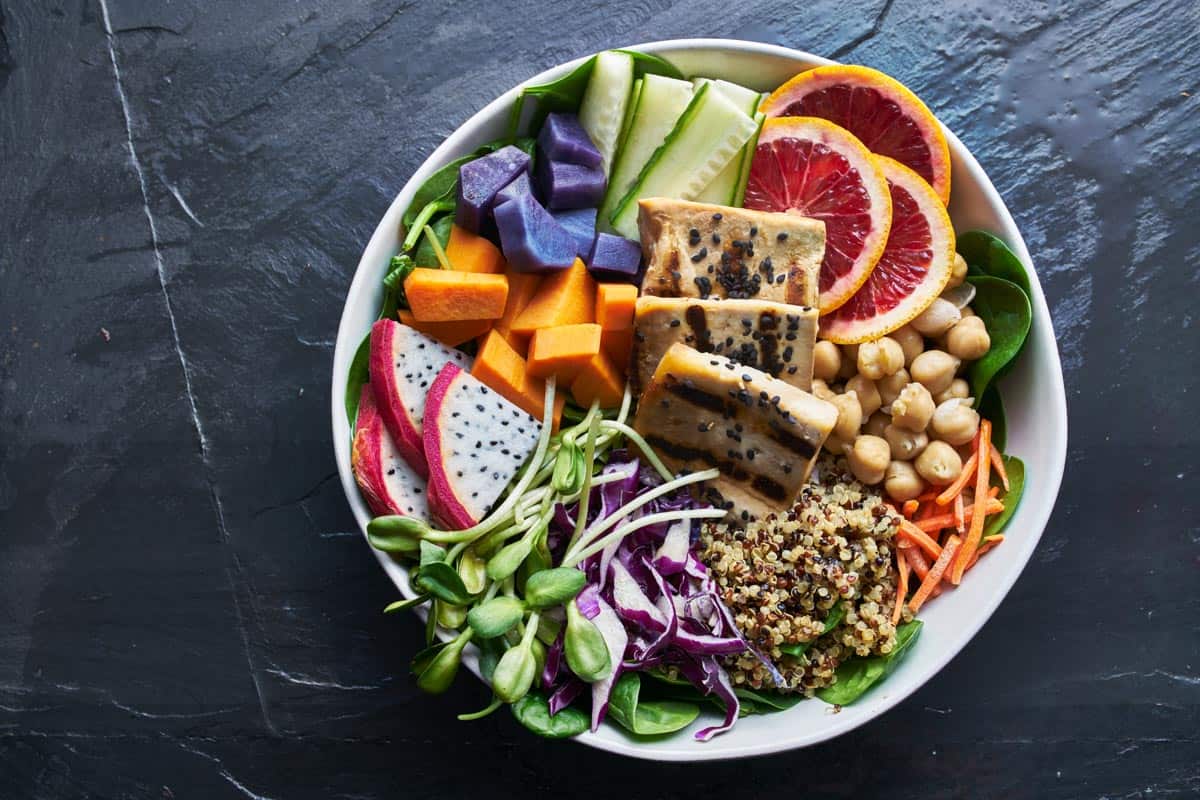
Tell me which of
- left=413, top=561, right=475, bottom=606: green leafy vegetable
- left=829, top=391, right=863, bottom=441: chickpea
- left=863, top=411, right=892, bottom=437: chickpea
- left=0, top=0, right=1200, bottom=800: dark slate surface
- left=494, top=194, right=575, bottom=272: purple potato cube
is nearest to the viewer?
left=413, top=561, right=475, bottom=606: green leafy vegetable

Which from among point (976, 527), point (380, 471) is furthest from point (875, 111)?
point (380, 471)

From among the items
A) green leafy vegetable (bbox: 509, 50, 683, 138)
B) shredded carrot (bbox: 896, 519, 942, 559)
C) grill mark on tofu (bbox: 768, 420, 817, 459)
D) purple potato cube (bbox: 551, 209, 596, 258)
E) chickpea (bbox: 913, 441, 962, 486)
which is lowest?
shredded carrot (bbox: 896, 519, 942, 559)

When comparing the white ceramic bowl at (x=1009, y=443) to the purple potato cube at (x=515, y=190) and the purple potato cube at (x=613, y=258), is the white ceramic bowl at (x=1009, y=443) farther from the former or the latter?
the purple potato cube at (x=613, y=258)

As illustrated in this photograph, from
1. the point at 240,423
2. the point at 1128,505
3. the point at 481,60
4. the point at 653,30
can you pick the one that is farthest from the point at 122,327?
the point at 1128,505

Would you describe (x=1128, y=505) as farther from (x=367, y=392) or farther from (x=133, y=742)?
(x=133, y=742)

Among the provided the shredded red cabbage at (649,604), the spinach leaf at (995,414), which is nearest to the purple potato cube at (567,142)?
the shredded red cabbage at (649,604)

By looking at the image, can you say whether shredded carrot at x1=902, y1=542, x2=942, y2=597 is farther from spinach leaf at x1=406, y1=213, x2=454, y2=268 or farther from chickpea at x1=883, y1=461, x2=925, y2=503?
spinach leaf at x1=406, y1=213, x2=454, y2=268

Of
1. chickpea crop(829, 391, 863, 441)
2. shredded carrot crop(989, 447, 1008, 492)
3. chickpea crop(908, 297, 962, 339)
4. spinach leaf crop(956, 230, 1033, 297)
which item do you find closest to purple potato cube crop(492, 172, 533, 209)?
chickpea crop(829, 391, 863, 441)
